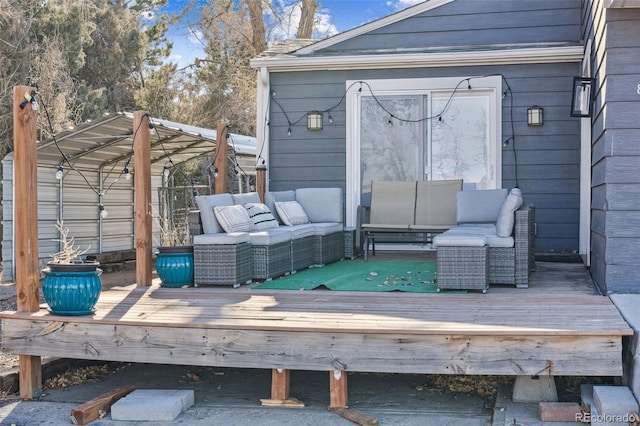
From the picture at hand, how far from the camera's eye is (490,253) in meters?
5.50

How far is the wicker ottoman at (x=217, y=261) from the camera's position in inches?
221

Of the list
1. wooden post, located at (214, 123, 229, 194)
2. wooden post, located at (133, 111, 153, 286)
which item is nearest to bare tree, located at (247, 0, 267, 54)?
wooden post, located at (214, 123, 229, 194)

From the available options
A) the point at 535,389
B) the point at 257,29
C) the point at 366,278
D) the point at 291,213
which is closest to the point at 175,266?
the point at 366,278

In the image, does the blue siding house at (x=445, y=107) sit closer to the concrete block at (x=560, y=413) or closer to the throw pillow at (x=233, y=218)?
the throw pillow at (x=233, y=218)

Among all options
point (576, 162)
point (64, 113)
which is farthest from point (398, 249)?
point (64, 113)

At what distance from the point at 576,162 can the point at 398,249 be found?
2100 mm

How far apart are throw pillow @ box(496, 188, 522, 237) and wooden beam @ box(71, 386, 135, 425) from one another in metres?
2.90

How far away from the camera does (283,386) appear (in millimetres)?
4145

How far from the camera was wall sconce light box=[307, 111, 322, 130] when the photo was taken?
8.24m

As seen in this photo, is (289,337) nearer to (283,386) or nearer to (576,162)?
(283,386)

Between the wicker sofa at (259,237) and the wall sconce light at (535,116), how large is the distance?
2196mm

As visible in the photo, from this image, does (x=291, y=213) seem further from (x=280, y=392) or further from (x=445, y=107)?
(x=280, y=392)

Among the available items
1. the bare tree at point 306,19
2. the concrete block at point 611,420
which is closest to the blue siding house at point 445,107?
the concrete block at point 611,420

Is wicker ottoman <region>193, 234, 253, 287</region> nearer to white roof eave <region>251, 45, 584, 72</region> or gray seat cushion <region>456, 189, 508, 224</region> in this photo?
gray seat cushion <region>456, 189, 508, 224</region>
